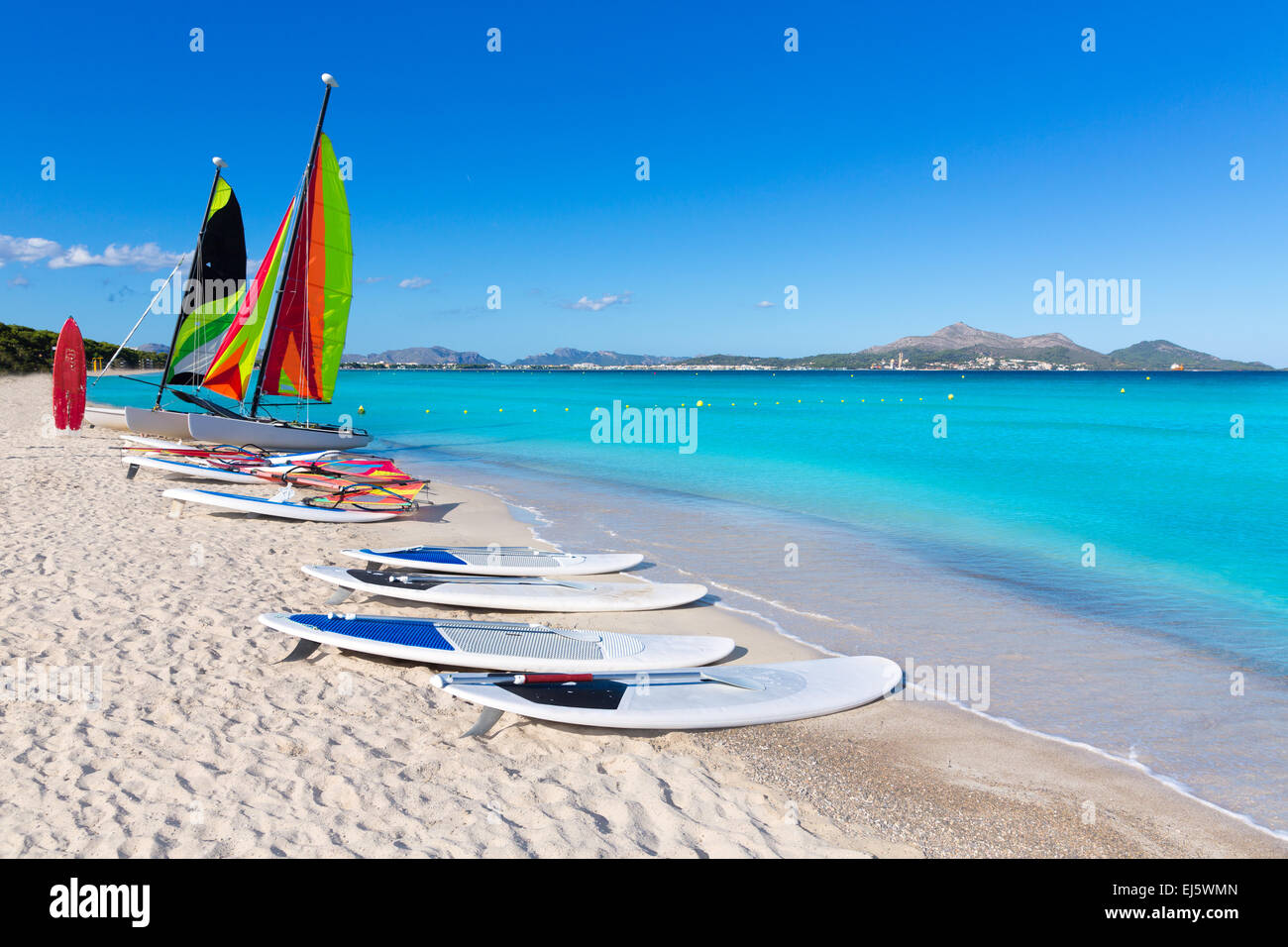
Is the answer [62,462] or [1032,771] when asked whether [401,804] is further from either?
[62,462]

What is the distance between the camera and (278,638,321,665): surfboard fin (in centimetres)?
591

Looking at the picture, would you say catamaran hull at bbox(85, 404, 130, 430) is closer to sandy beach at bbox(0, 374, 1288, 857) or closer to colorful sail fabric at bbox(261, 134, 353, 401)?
colorful sail fabric at bbox(261, 134, 353, 401)

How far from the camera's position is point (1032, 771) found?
4910mm

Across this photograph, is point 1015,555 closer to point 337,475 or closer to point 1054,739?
point 1054,739

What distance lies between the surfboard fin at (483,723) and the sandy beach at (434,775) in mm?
92

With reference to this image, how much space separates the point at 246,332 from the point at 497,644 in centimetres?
1748

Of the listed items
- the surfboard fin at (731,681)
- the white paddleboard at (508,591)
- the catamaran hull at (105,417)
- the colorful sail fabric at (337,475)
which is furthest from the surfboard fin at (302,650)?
the catamaran hull at (105,417)

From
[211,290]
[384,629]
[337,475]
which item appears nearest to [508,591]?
[384,629]

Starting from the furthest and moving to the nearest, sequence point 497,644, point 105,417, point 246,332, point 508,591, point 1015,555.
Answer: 1. point 105,417
2. point 246,332
3. point 1015,555
4. point 508,591
5. point 497,644

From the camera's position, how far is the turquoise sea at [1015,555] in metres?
5.97

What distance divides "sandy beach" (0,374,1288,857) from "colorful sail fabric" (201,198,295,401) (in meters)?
14.4

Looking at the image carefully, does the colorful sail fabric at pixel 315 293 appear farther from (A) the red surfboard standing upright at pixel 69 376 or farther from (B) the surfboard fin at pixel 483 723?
(B) the surfboard fin at pixel 483 723

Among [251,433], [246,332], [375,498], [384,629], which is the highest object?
[246,332]

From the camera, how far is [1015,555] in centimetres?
1168
